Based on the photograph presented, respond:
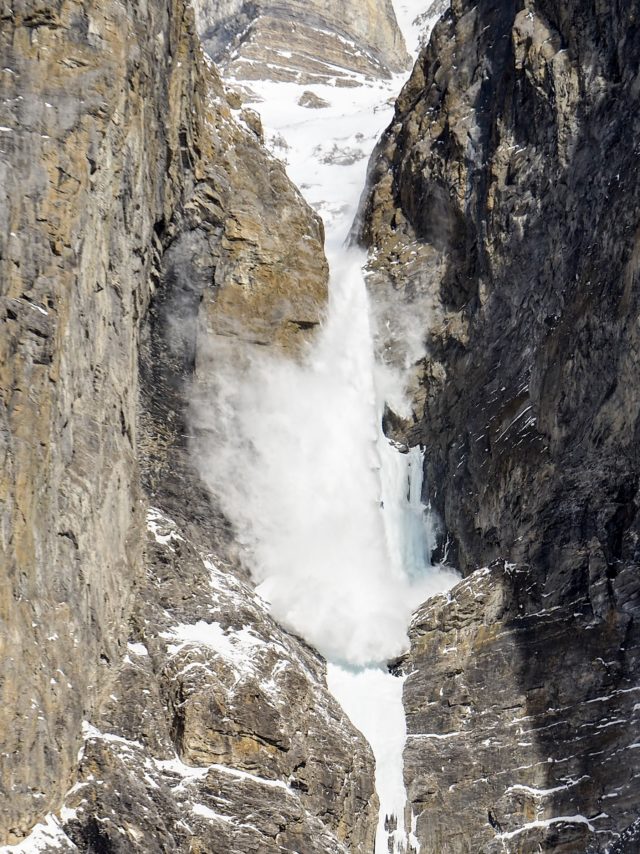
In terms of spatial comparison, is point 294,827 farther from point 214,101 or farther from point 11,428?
→ point 214,101

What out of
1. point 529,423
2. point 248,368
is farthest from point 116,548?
point 529,423

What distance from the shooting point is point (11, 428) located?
21.1 meters

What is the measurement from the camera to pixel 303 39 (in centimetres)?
8762

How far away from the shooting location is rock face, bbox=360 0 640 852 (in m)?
26.8

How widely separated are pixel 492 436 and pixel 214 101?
42.6 ft

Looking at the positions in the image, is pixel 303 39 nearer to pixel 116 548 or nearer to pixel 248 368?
pixel 248 368

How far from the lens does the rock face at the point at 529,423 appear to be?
26.8m

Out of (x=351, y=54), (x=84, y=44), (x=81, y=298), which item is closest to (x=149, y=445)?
(x=81, y=298)

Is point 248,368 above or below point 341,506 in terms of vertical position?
above

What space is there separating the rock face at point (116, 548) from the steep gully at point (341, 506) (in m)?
1.05

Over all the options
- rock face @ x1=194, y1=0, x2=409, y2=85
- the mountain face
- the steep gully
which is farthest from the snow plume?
rock face @ x1=194, y1=0, x2=409, y2=85

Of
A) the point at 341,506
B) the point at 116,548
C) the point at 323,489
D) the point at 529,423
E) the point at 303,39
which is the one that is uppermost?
the point at 303,39

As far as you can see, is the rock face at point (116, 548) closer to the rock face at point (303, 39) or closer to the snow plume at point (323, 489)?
the snow plume at point (323, 489)

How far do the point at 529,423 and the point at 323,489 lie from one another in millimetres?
7054
